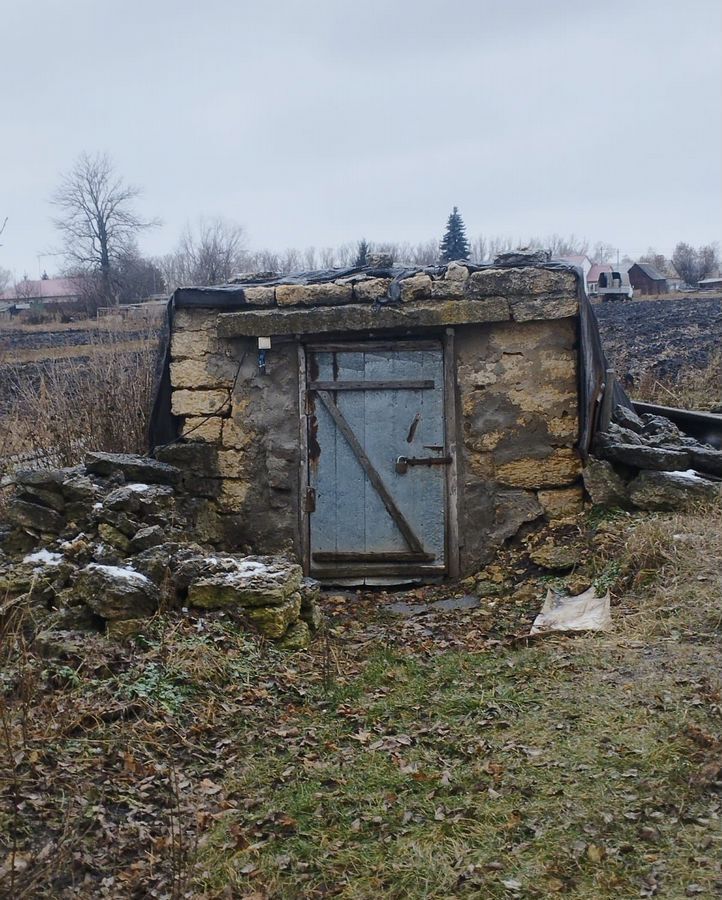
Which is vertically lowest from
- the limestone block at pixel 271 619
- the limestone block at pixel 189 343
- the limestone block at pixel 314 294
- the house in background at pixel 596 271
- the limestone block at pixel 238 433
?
the limestone block at pixel 271 619

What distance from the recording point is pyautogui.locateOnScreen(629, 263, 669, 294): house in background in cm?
3981

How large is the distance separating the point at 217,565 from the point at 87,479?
141cm

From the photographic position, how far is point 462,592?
689cm

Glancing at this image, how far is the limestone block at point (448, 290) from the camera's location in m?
6.95

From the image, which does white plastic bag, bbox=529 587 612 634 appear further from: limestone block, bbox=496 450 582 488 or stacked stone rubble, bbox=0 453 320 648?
stacked stone rubble, bbox=0 453 320 648

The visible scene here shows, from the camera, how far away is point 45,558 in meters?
5.70

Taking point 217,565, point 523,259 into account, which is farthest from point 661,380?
point 217,565

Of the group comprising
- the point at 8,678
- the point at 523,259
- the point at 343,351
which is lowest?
the point at 8,678

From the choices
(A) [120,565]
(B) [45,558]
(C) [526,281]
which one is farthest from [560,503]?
(B) [45,558]

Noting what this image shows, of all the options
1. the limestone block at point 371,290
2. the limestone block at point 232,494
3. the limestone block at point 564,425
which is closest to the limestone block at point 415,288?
the limestone block at point 371,290

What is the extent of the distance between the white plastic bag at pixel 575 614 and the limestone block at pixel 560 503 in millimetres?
1152

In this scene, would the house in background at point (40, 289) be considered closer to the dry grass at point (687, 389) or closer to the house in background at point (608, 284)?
the house in background at point (608, 284)

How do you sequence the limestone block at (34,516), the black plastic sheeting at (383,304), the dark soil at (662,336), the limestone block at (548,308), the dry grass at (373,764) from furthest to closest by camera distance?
the dark soil at (662,336) < the black plastic sheeting at (383,304) < the limestone block at (548,308) < the limestone block at (34,516) < the dry grass at (373,764)

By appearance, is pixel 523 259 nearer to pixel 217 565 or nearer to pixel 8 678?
pixel 217 565
